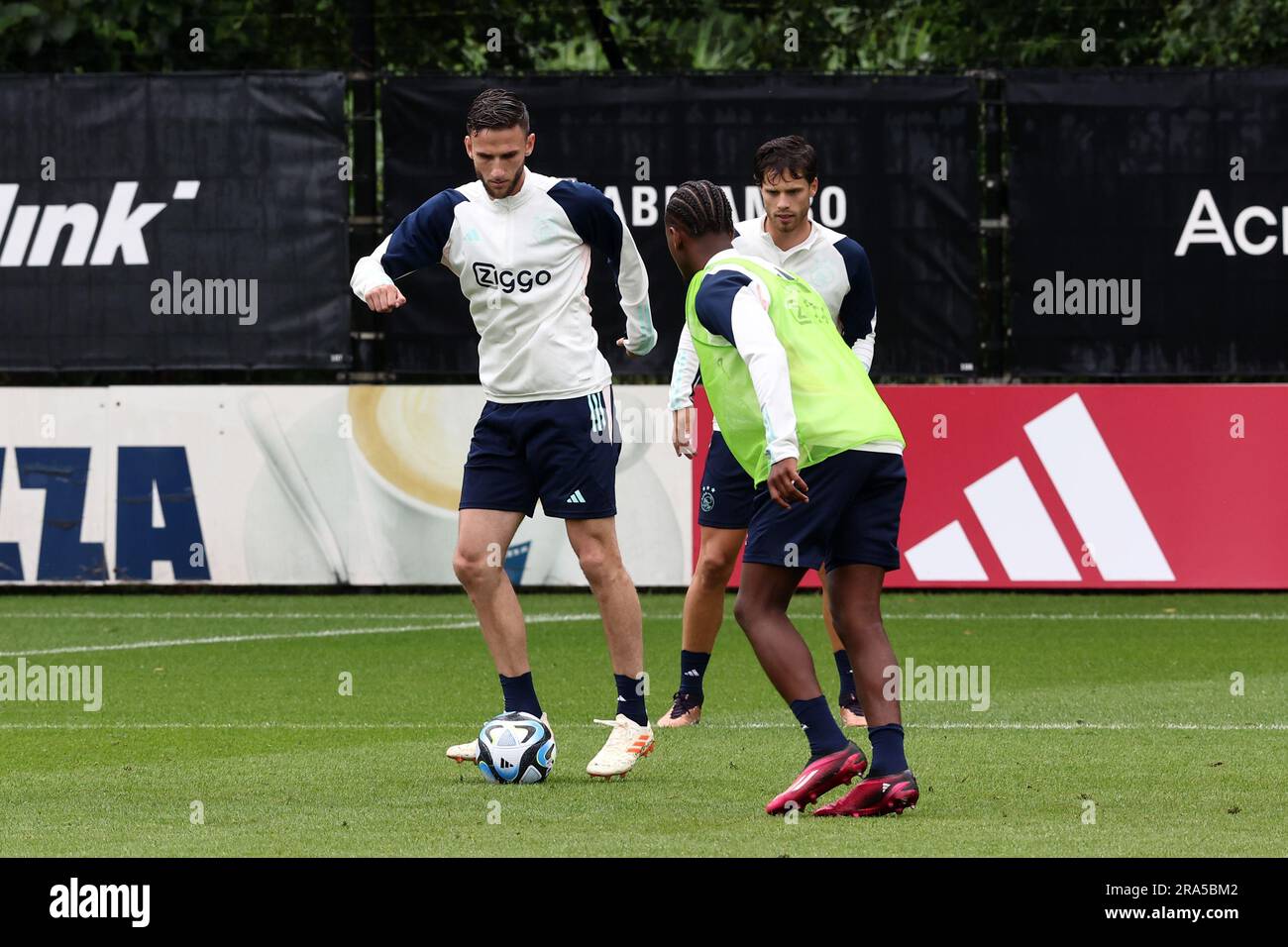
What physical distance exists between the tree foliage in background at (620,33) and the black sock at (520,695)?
843cm

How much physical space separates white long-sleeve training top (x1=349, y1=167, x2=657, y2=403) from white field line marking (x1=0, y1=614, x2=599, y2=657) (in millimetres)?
4638

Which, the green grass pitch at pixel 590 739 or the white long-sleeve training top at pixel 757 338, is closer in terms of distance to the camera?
the green grass pitch at pixel 590 739

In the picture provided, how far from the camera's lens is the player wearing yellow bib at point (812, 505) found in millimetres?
6316

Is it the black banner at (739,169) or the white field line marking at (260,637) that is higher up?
the black banner at (739,169)

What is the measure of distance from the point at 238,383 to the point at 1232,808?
30.6 ft

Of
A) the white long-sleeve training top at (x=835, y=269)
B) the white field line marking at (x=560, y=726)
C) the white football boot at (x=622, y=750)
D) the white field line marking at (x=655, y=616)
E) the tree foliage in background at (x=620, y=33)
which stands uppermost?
the tree foliage in background at (x=620, y=33)

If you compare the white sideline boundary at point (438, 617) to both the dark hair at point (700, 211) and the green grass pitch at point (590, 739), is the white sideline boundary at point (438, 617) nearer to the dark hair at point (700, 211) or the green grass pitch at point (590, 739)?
the green grass pitch at point (590, 739)

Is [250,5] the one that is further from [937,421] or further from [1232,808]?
[1232,808]

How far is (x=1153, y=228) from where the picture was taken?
553 inches

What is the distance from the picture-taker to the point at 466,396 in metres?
14.1
